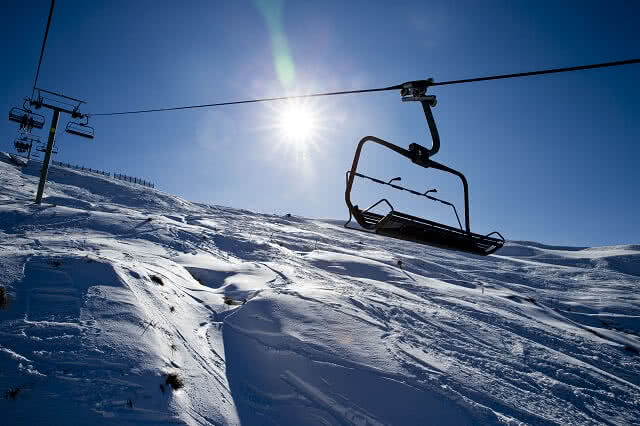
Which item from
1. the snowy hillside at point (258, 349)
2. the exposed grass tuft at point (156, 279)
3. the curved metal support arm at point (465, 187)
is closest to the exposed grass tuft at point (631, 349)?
the snowy hillside at point (258, 349)

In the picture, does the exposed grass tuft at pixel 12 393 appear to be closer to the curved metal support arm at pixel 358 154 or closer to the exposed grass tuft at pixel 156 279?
the exposed grass tuft at pixel 156 279

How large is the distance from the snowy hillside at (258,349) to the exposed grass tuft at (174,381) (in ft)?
0.08

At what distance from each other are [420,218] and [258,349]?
384 cm

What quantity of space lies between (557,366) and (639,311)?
1532cm

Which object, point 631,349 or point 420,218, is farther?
point 631,349

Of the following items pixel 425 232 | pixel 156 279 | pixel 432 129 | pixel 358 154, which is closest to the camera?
pixel 432 129

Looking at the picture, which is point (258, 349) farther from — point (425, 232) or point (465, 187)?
point (465, 187)

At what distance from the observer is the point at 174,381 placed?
3953 mm

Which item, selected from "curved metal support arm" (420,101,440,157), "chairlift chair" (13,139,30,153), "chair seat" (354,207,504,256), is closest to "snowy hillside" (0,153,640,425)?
"chair seat" (354,207,504,256)

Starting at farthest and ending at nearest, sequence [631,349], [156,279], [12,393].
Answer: [631,349] < [156,279] < [12,393]

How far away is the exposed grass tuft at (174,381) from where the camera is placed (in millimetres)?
3893

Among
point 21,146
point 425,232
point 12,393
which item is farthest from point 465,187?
point 21,146

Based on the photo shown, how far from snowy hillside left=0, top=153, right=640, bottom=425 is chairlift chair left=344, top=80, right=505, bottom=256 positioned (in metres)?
2.57

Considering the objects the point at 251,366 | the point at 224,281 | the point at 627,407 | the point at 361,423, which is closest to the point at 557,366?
the point at 627,407
